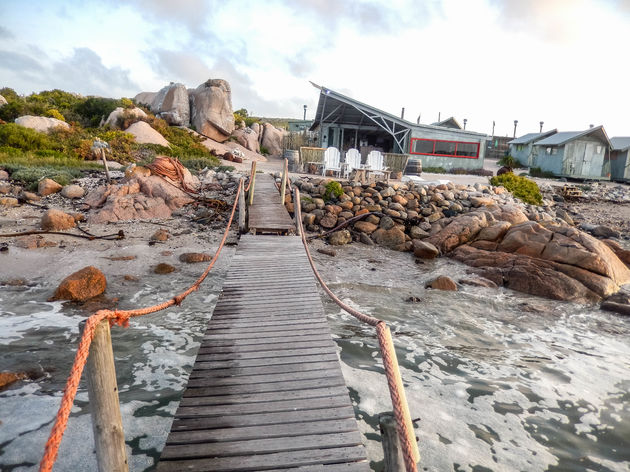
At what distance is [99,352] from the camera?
2160mm

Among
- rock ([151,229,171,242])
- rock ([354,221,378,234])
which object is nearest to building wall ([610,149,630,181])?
rock ([354,221,378,234])

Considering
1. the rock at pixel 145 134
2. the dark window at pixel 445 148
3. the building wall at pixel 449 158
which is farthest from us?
the dark window at pixel 445 148

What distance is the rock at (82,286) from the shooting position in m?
6.68

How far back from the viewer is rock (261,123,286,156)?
3086cm

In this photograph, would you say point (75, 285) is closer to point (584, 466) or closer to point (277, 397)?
point (277, 397)

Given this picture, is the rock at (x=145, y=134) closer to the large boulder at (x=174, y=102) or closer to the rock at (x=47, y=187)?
the large boulder at (x=174, y=102)

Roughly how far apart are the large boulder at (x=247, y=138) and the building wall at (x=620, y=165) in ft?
84.5

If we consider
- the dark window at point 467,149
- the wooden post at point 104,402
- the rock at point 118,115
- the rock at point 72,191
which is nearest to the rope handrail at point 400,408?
the wooden post at point 104,402

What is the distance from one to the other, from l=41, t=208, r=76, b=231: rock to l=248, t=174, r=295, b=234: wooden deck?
4.77 meters

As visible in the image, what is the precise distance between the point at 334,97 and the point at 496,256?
14.8 m

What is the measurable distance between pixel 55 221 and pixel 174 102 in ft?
66.5

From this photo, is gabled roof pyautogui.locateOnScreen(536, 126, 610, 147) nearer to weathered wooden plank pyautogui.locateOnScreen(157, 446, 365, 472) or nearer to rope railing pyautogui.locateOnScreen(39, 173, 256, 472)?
weathered wooden plank pyautogui.locateOnScreen(157, 446, 365, 472)

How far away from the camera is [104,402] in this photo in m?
2.20

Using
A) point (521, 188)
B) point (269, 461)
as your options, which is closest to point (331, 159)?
point (521, 188)
